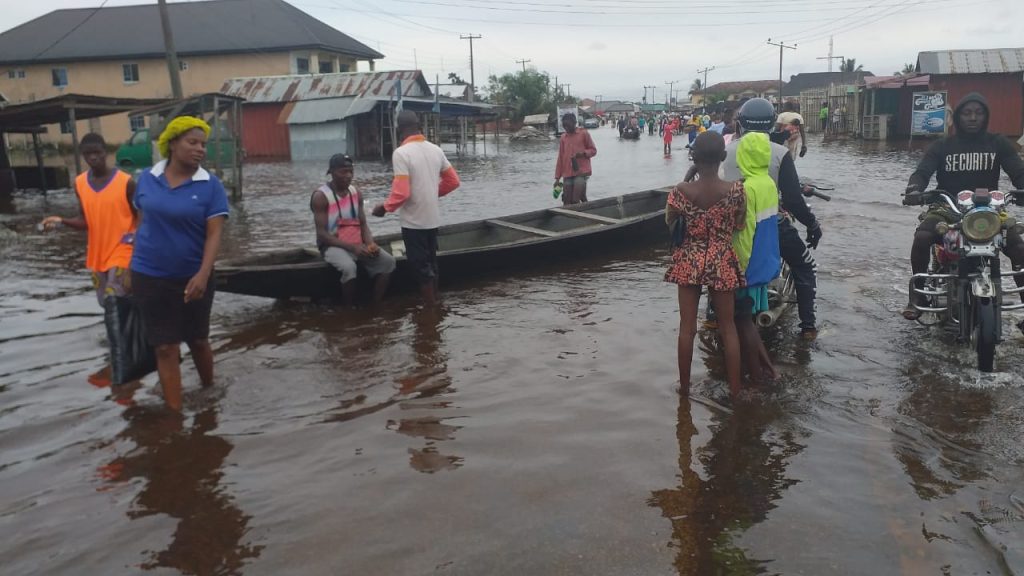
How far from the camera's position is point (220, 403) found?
480cm

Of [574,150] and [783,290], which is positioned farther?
[574,150]

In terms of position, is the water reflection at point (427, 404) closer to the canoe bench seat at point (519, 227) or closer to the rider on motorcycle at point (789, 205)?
the rider on motorcycle at point (789, 205)

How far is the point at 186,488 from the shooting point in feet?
11.9

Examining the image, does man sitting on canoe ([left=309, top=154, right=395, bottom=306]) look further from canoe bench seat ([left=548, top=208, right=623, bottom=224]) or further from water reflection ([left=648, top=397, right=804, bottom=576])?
water reflection ([left=648, top=397, right=804, bottom=576])

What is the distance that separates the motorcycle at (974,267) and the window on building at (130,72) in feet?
150

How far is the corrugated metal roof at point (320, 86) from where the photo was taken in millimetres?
35094

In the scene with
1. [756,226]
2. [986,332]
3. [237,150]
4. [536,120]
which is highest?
[536,120]

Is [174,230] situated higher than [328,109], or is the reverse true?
[328,109]

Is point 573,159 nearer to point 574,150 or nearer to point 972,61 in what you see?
point 574,150

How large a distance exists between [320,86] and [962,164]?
112 ft

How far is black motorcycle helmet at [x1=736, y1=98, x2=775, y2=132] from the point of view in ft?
16.1

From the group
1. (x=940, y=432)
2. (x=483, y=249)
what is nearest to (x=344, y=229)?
(x=483, y=249)

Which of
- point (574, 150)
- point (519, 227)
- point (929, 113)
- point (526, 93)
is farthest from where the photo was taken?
point (526, 93)

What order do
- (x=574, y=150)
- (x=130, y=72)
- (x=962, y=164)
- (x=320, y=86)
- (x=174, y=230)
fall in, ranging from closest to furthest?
(x=174, y=230)
(x=962, y=164)
(x=574, y=150)
(x=320, y=86)
(x=130, y=72)
